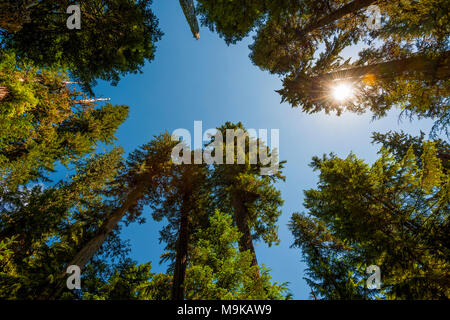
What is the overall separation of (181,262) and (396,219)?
7.60 metres

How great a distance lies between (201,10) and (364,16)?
312 inches

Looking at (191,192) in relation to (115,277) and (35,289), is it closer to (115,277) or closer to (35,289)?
(115,277)

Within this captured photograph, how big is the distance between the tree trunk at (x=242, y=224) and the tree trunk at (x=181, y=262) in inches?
98.6

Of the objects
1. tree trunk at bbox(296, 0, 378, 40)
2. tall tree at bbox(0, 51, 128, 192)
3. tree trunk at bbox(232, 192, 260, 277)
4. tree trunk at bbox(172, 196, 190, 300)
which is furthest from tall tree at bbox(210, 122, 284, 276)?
tall tree at bbox(0, 51, 128, 192)

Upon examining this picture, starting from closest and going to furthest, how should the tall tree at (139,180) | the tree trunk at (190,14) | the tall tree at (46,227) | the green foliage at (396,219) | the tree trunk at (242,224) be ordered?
the green foliage at (396,219), the tall tree at (46,227), the tree trunk at (242,224), the tall tree at (139,180), the tree trunk at (190,14)

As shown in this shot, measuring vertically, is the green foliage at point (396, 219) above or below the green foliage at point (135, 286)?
above

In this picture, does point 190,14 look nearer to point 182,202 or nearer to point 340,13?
point 340,13

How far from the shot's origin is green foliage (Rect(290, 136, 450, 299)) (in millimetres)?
3982

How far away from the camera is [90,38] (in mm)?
6902

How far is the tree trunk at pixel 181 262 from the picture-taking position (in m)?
5.59

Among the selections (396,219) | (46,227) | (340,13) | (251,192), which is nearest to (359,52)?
(340,13)

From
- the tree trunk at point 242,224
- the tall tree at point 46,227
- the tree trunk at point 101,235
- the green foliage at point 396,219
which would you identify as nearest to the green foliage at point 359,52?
the green foliage at point 396,219

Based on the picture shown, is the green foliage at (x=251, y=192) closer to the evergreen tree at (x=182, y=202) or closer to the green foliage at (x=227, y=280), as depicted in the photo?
the evergreen tree at (x=182, y=202)

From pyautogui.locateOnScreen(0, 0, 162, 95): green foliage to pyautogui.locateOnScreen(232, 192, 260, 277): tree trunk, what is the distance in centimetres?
895
